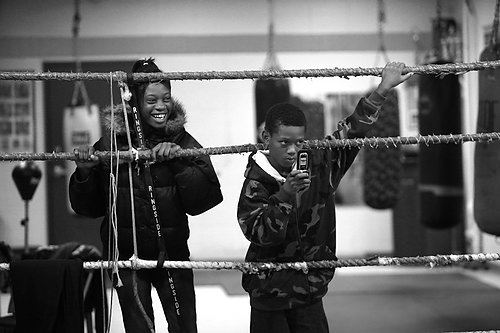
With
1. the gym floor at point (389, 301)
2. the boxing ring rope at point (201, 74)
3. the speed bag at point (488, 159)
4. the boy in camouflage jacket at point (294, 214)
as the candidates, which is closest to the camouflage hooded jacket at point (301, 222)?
the boy in camouflage jacket at point (294, 214)

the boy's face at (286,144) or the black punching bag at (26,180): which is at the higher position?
the boy's face at (286,144)

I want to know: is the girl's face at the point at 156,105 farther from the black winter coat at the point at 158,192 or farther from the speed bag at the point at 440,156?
the speed bag at the point at 440,156

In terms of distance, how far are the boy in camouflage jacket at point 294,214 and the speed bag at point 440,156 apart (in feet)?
10.7

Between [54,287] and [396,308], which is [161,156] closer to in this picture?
[54,287]

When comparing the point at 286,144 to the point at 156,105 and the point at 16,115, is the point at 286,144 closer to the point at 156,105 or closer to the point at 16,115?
the point at 156,105

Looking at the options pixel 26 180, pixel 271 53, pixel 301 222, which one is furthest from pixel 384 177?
pixel 301 222

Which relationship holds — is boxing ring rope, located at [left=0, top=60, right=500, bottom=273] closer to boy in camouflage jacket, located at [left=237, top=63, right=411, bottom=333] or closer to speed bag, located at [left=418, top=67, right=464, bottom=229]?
boy in camouflage jacket, located at [left=237, top=63, right=411, bottom=333]

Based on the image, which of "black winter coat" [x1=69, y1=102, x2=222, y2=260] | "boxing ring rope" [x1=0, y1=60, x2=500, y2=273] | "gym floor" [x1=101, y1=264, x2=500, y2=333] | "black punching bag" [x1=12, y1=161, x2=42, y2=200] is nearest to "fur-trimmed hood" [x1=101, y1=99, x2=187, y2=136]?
"black winter coat" [x1=69, y1=102, x2=222, y2=260]

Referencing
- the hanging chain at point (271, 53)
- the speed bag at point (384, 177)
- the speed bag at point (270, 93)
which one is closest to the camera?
the hanging chain at point (271, 53)

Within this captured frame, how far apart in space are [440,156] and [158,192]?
373 cm

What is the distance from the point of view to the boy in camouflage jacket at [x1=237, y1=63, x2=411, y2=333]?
2570 mm

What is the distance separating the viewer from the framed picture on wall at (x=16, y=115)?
693cm

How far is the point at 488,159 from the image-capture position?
4277 mm

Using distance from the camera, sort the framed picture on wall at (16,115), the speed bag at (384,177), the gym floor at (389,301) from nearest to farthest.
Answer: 1. the gym floor at (389,301)
2. the speed bag at (384,177)
3. the framed picture on wall at (16,115)
